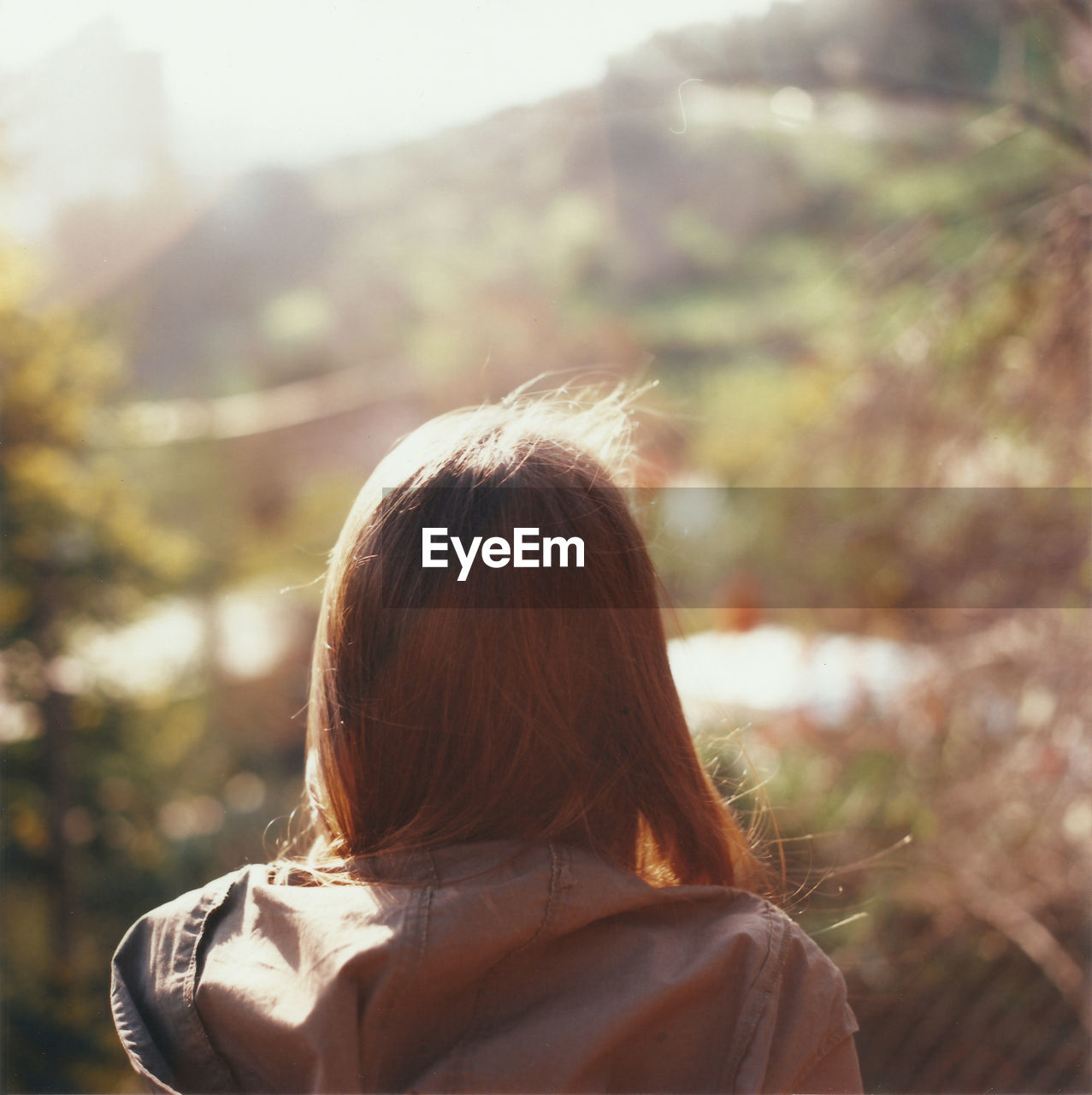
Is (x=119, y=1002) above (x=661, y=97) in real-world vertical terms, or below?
below

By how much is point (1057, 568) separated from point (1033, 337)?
0.58 m

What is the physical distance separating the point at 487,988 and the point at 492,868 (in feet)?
0.27

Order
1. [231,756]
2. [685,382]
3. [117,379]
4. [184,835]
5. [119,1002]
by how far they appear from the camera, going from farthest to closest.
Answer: [685,382]
[231,756]
[184,835]
[117,379]
[119,1002]

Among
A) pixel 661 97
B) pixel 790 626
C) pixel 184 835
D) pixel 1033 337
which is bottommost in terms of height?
pixel 184 835

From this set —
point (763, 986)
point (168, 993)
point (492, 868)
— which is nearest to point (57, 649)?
point (168, 993)

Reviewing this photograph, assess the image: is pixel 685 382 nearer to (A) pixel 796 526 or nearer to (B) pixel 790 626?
(B) pixel 790 626

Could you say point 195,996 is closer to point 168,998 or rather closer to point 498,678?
point 168,998

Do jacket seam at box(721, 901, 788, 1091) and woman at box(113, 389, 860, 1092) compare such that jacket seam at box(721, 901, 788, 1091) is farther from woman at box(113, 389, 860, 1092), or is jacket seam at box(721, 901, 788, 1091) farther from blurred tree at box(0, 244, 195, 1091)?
blurred tree at box(0, 244, 195, 1091)

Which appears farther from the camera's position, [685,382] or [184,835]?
[685,382]

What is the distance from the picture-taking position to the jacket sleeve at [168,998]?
0.71 meters

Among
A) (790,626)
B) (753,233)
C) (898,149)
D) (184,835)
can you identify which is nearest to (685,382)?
(753,233)

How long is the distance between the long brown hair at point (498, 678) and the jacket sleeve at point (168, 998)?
111 mm

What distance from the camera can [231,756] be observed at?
342cm

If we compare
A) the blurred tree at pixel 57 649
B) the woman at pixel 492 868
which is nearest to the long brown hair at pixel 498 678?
the woman at pixel 492 868
